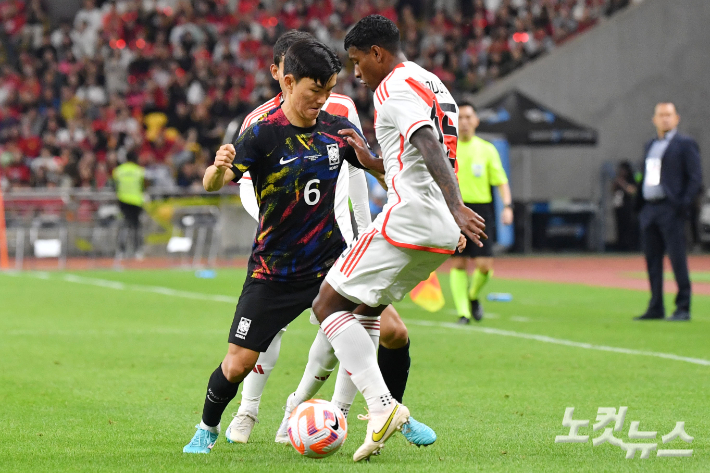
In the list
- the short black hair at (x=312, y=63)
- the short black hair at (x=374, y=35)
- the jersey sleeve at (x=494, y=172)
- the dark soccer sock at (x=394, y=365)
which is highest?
the short black hair at (x=374, y=35)

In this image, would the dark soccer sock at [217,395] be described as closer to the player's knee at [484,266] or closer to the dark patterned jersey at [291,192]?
the dark patterned jersey at [291,192]

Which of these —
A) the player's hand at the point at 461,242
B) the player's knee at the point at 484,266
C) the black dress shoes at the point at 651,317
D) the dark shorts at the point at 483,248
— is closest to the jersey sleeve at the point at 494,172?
the dark shorts at the point at 483,248

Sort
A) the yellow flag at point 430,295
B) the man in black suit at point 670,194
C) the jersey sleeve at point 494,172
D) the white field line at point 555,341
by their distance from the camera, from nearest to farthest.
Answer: the white field line at point 555,341, the jersey sleeve at point 494,172, the man in black suit at point 670,194, the yellow flag at point 430,295

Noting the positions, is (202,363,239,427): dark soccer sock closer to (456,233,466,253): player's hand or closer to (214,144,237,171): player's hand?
(214,144,237,171): player's hand

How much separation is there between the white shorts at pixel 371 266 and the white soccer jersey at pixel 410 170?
0.05 metres

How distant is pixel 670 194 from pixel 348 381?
8.10 m

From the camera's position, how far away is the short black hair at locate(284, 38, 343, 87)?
5316 millimetres

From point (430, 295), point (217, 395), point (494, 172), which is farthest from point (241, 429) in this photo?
point (430, 295)

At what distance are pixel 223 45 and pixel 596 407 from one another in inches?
983

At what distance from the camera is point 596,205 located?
28.1 metres

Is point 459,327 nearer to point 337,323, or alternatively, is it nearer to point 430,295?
point 430,295

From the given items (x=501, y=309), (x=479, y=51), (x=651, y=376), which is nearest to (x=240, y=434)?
(x=651, y=376)

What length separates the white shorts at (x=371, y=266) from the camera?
17.0 feet

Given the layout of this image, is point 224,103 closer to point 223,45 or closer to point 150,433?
point 223,45
